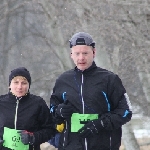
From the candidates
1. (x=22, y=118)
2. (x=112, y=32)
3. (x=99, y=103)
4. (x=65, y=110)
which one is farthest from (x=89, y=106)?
(x=112, y=32)

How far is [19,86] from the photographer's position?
14.1 ft

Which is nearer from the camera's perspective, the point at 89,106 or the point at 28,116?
the point at 89,106

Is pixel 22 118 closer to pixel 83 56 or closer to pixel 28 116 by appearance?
pixel 28 116

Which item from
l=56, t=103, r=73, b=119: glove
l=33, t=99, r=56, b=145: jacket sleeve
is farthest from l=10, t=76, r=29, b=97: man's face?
l=56, t=103, r=73, b=119: glove

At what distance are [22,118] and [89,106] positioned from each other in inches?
24.4

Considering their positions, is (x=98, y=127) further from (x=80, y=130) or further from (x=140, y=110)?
(x=140, y=110)

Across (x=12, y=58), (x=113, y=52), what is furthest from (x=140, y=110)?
(x=12, y=58)

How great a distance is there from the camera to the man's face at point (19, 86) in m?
4.31

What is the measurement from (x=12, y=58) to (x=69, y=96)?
9.15m

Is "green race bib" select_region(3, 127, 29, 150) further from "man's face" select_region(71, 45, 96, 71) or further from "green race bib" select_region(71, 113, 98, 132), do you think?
"man's face" select_region(71, 45, 96, 71)

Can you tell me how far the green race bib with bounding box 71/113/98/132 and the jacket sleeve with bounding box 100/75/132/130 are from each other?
0.09 meters

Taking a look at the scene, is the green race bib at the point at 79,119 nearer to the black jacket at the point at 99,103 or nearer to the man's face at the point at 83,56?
the black jacket at the point at 99,103

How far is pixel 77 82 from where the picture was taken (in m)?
4.11

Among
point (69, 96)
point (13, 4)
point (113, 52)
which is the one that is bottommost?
point (69, 96)
